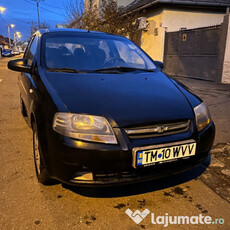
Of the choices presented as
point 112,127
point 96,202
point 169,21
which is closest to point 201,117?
point 112,127

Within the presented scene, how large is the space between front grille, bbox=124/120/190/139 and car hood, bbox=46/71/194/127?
0.15ft

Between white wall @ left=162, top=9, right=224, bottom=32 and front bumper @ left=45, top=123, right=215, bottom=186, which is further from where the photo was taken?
white wall @ left=162, top=9, right=224, bottom=32

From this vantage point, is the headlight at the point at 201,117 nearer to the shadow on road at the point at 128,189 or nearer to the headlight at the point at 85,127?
the shadow on road at the point at 128,189

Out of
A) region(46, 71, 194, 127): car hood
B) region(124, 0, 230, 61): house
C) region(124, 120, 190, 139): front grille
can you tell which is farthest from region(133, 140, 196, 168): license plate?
region(124, 0, 230, 61): house

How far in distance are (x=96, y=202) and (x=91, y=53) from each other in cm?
175

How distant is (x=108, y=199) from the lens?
7.03ft

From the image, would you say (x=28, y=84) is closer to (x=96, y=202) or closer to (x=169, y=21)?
(x=96, y=202)

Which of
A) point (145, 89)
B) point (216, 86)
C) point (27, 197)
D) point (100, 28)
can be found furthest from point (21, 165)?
point (100, 28)

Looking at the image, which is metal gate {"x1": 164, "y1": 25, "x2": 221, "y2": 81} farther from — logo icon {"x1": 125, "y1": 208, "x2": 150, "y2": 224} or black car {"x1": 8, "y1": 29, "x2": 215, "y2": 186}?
logo icon {"x1": 125, "y1": 208, "x2": 150, "y2": 224}

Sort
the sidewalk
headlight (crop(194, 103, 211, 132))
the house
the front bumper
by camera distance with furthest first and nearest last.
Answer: the house
the sidewalk
headlight (crop(194, 103, 211, 132))
the front bumper

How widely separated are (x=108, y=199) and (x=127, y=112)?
2.72ft

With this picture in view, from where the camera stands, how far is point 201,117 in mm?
2182

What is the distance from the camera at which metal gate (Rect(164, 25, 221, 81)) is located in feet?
29.2

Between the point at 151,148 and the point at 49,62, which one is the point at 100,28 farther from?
the point at 151,148
